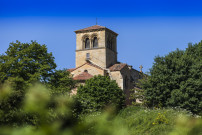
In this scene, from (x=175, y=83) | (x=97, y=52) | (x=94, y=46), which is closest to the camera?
(x=175, y=83)

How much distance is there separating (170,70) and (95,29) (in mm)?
20963

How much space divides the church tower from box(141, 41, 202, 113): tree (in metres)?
16.9

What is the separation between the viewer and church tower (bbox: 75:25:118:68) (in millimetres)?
48938

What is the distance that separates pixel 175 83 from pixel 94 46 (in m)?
21.3

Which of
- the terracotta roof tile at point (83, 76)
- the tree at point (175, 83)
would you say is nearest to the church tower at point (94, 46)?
the terracotta roof tile at point (83, 76)

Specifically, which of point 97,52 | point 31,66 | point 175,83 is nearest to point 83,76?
point 97,52

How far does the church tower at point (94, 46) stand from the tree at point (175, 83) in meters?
16.9

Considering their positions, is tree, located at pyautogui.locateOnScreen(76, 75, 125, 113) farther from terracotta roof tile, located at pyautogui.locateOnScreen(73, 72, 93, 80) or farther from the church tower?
the church tower

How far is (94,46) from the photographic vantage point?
49812mm

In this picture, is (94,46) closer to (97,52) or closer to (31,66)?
(97,52)

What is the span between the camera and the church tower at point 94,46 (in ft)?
161

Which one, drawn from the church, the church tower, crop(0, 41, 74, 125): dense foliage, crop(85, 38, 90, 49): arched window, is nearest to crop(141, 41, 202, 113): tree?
crop(0, 41, 74, 125): dense foliage

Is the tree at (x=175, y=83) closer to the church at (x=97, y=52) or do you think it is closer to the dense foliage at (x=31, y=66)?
the dense foliage at (x=31, y=66)

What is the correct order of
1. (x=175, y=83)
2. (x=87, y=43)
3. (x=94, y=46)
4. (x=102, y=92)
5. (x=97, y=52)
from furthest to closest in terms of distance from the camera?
(x=87, y=43), (x=94, y=46), (x=97, y=52), (x=102, y=92), (x=175, y=83)
